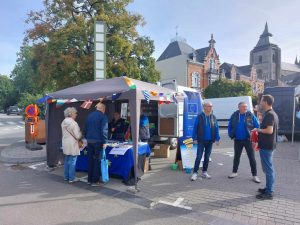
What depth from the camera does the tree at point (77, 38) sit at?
568 inches

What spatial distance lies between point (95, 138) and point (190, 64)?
35662 millimetres

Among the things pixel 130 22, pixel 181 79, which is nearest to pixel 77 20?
pixel 130 22

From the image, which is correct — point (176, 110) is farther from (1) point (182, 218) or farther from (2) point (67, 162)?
(1) point (182, 218)

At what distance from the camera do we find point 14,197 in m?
4.85

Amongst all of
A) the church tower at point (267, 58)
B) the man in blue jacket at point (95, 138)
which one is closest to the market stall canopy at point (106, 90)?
the man in blue jacket at point (95, 138)

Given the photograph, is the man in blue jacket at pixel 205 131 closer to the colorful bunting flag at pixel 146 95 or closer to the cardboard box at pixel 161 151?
the colorful bunting flag at pixel 146 95

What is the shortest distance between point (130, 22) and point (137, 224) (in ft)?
48.1

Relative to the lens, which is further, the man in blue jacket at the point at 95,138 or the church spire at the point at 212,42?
the church spire at the point at 212,42

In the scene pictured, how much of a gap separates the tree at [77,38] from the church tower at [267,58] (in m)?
65.1

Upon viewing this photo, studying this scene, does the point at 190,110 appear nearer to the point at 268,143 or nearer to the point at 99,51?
the point at 268,143

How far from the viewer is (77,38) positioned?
14.6 metres

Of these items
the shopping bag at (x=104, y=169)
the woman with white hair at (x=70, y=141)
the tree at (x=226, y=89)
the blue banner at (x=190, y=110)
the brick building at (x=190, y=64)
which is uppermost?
the brick building at (x=190, y=64)

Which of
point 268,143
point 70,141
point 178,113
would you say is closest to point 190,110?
point 178,113

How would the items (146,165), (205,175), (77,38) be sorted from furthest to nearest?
(77,38), (146,165), (205,175)
